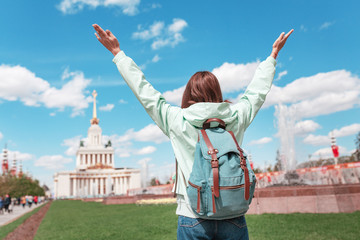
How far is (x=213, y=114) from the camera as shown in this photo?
2.13 m

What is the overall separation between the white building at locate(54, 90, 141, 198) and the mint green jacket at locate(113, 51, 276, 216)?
3888 inches

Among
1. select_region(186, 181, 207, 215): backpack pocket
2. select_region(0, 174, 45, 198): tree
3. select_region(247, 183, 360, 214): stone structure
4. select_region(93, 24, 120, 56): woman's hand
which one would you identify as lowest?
select_region(247, 183, 360, 214): stone structure

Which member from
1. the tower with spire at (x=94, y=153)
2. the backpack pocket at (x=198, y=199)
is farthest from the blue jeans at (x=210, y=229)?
the tower with spire at (x=94, y=153)

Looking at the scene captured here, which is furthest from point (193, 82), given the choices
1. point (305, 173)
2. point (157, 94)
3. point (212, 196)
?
point (305, 173)

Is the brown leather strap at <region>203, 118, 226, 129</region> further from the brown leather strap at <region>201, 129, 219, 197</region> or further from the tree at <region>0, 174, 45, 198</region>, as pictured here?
the tree at <region>0, 174, 45, 198</region>

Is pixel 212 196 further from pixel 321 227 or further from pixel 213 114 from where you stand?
pixel 321 227

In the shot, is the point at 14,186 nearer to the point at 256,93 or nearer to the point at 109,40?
the point at 109,40

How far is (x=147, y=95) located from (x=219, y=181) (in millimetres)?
784

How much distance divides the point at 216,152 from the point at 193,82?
0.60 m

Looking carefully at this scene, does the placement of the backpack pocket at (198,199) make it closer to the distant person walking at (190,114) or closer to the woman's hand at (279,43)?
the distant person walking at (190,114)

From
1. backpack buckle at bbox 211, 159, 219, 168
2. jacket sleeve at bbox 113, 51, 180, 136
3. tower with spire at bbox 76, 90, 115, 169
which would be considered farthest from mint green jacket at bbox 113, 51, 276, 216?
tower with spire at bbox 76, 90, 115, 169

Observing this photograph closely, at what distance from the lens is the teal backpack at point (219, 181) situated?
1933 millimetres

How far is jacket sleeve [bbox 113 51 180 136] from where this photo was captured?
2.28m

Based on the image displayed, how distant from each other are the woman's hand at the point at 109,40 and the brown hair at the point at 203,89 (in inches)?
25.5
